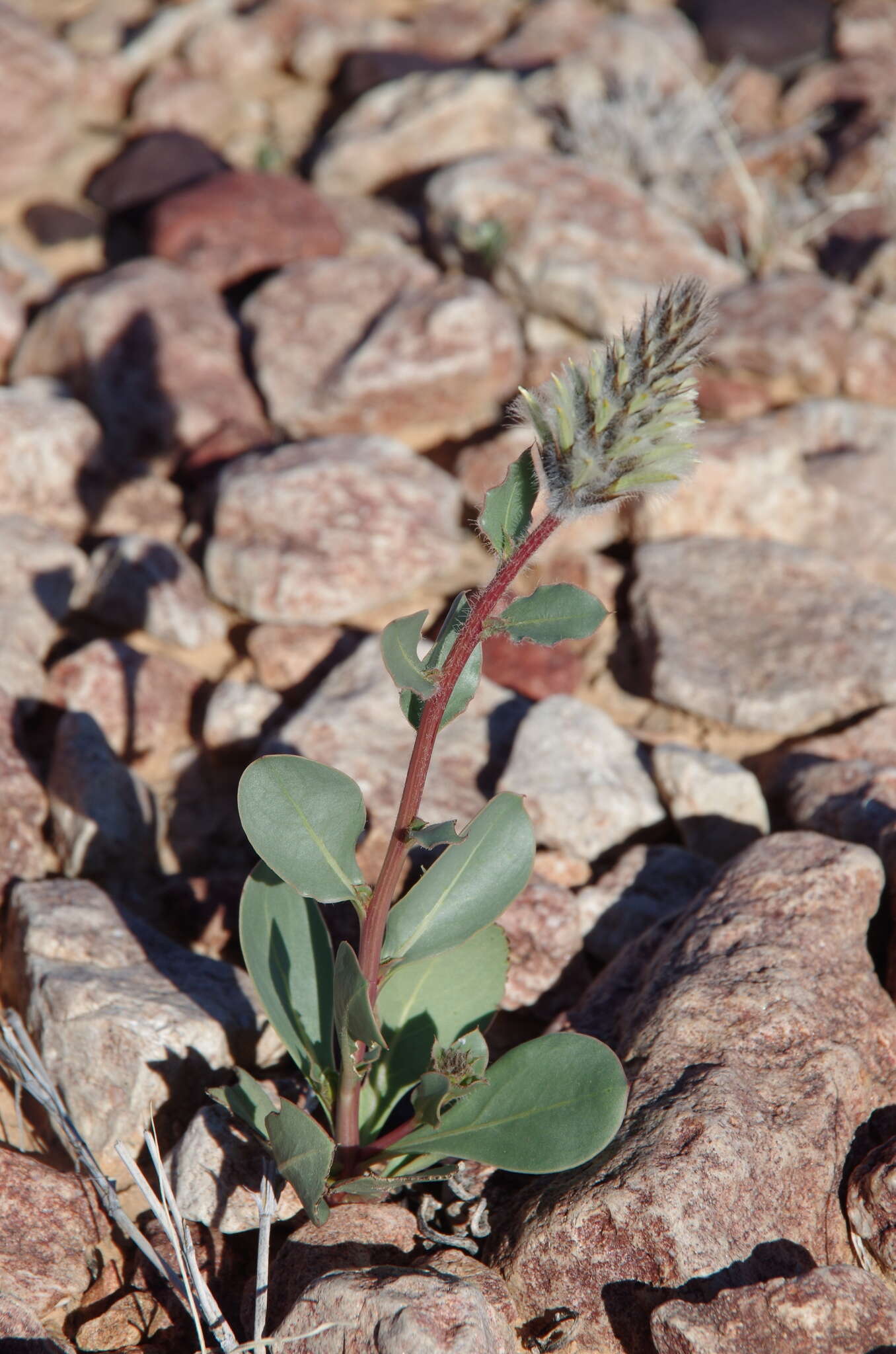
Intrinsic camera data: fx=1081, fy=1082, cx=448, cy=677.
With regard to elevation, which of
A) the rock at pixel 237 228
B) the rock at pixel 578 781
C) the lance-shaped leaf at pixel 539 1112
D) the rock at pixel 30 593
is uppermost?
the rock at pixel 237 228

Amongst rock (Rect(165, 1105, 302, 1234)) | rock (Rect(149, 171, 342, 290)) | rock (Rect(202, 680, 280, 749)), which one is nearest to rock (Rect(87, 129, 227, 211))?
rock (Rect(149, 171, 342, 290))

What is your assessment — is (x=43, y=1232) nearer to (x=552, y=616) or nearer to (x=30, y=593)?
(x=552, y=616)

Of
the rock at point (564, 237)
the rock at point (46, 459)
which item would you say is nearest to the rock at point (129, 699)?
the rock at point (46, 459)

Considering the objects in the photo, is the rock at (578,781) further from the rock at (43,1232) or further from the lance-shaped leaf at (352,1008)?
the rock at (43,1232)

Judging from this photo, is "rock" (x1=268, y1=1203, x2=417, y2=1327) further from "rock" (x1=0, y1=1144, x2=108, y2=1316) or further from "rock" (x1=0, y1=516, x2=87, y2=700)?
"rock" (x1=0, y1=516, x2=87, y2=700)

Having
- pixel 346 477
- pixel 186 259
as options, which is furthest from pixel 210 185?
pixel 346 477
